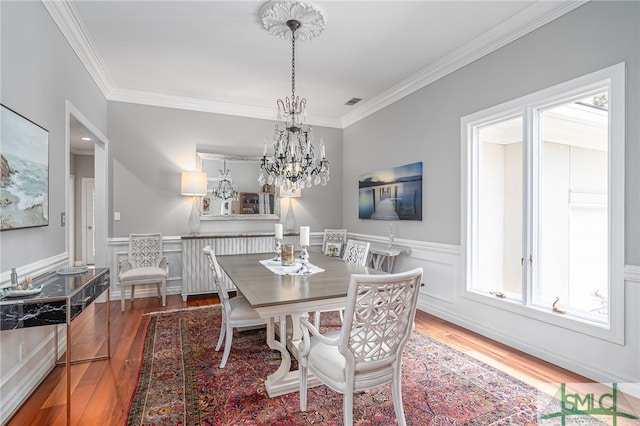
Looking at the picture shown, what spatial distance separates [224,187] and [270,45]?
7.97 feet

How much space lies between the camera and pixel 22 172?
2.13 meters

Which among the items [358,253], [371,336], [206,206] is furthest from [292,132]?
[206,206]

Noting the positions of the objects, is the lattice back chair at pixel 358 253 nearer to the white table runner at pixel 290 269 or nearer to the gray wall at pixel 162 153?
the white table runner at pixel 290 269

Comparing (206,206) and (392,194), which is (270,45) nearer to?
(392,194)

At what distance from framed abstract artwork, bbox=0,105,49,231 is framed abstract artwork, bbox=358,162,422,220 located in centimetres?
366

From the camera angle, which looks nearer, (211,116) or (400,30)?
(400,30)

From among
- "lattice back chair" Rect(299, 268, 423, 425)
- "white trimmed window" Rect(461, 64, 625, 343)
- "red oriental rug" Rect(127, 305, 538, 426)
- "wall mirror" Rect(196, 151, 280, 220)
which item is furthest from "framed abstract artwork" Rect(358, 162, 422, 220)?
"lattice back chair" Rect(299, 268, 423, 425)

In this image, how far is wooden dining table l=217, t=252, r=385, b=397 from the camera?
1.84 meters

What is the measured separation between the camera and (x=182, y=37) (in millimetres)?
3135

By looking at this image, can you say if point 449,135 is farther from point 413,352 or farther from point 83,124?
point 83,124

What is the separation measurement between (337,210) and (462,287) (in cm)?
283

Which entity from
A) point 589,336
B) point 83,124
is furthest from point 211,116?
point 589,336

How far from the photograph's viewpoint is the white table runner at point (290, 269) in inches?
103

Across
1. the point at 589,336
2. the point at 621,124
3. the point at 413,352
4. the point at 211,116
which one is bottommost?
the point at 413,352
